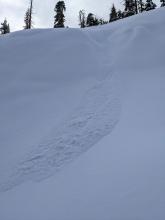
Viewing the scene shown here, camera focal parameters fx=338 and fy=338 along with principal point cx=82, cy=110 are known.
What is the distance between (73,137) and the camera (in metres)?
10.1

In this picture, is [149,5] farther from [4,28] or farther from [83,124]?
[83,124]

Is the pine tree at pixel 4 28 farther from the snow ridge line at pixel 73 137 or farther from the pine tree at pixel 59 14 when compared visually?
the snow ridge line at pixel 73 137

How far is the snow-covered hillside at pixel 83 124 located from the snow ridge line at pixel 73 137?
0.03 meters

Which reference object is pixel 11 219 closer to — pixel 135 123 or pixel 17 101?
pixel 135 123

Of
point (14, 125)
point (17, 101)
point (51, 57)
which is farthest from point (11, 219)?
point (51, 57)

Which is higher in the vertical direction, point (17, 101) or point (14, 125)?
point (17, 101)

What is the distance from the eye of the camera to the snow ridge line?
347 inches

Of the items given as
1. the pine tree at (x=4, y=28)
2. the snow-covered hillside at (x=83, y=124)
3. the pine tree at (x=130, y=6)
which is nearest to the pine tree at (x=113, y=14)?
the pine tree at (x=130, y=6)

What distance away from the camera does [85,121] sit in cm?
1084

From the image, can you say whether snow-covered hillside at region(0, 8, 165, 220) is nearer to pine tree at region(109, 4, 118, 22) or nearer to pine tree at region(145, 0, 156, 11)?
pine tree at region(145, 0, 156, 11)

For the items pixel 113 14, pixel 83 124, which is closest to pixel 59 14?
pixel 113 14

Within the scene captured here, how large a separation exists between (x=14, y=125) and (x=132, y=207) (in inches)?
223

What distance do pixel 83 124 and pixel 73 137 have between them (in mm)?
769

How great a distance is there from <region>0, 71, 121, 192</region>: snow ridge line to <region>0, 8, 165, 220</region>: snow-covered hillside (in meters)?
0.03
